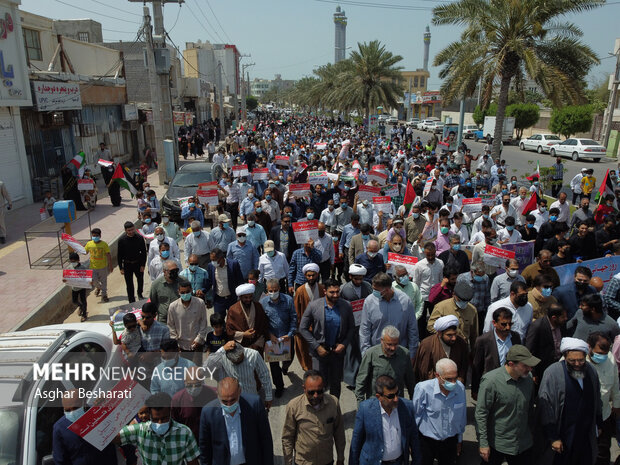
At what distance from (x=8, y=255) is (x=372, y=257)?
961 cm

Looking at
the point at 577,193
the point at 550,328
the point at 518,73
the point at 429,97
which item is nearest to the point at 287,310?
the point at 550,328

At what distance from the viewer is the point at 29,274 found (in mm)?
10414

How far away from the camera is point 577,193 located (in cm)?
1509

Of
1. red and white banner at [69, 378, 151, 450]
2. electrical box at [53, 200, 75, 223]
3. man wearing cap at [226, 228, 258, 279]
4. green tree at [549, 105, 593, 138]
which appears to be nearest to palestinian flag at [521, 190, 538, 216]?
man wearing cap at [226, 228, 258, 279]

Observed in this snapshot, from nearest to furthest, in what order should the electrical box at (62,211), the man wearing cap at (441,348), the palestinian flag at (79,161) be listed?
the man wearing cap at (441,348) → the electrical box at (62,211) → the palestinian flag at (79,161)

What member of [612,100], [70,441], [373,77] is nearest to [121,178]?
[70,441]

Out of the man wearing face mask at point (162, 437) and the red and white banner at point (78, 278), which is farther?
the red and white banner at point (78, 278)

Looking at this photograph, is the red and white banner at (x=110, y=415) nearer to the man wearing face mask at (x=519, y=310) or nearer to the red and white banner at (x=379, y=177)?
the man wearing face mask at (x=519, y=310)

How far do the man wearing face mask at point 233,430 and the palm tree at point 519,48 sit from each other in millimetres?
16550

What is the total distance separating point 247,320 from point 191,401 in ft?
4.88

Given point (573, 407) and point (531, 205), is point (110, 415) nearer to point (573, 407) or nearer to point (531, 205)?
point (573, 407)

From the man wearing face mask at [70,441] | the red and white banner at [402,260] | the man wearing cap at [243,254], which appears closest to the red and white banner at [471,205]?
the red and white banner at [402,260]

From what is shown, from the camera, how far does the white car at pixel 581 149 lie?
3028 centimetres

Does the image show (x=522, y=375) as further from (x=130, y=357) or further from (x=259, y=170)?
(x=259, y=170)
